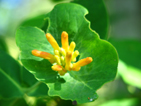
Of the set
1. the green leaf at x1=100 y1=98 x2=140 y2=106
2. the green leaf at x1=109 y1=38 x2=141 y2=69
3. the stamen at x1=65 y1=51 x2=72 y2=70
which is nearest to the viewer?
the stamen at x1=65 y1=51 x2=72 y2=70

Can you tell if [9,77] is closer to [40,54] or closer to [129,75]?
[40,54]

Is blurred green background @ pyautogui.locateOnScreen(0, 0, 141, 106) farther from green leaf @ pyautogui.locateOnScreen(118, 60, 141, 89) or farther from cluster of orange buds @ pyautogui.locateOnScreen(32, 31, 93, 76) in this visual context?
cluster of orange buds @ pyautogui.locateOnScreen(32, 31, 93, 76)

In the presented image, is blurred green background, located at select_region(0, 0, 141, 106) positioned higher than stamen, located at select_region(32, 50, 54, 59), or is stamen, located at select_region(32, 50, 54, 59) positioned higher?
stamen, located at select_region(32, 50, 54, 59)

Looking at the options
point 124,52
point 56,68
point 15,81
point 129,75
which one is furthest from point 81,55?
point 124,52

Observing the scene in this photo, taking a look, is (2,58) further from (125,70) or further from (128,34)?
(128,34)

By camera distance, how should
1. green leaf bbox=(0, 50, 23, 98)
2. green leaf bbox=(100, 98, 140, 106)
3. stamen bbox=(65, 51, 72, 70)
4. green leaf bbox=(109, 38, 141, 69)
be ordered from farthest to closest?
green leaf bbox=(109, 38, 141, 69)
green leaf bbox=(100, 98, 140, 106)
green leaf bbox=(0, 50, 23, 98)
stamen bbox=(65, 51, 72, 70)

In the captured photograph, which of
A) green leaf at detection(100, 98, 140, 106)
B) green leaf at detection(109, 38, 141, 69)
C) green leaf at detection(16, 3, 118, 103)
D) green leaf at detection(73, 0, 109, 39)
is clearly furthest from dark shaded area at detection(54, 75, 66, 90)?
green leaf at detection(109, 38, 141, 69)

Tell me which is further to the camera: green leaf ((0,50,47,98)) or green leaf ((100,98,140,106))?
green leaf ((100,98,140,106))

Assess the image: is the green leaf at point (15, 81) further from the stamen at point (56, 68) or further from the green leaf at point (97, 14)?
the green leaf at point (97, 14)
